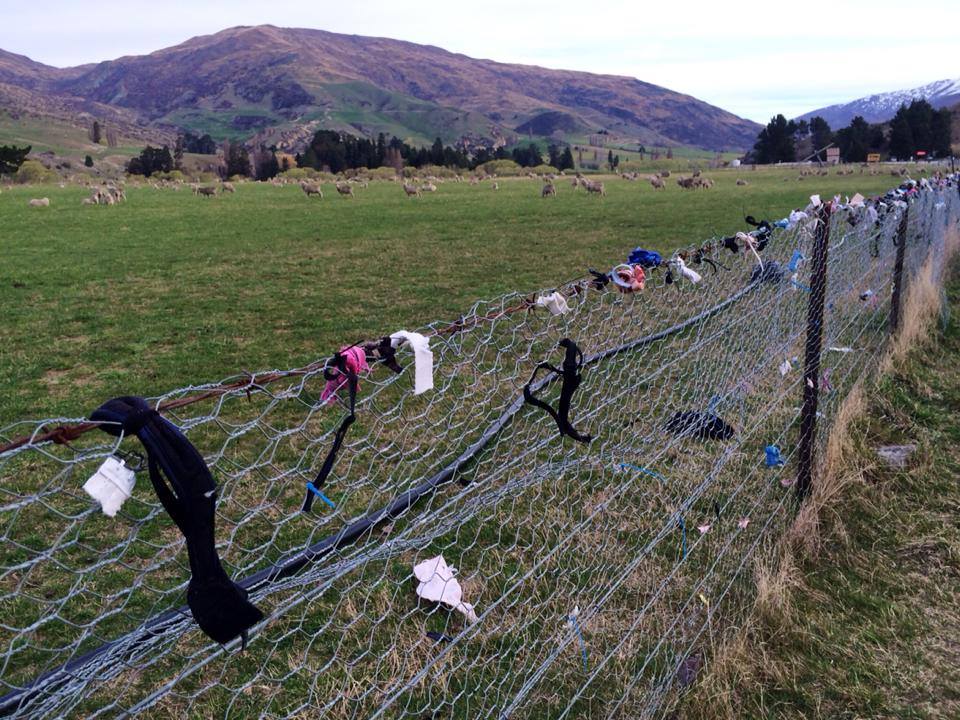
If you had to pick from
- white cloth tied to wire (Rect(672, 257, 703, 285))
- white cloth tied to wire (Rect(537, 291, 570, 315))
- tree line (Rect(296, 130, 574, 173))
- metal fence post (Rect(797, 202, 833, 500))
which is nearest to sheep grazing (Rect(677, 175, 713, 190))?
metal fence post (Rect(797, 202, 833, 500))

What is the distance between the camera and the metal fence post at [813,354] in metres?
4.26

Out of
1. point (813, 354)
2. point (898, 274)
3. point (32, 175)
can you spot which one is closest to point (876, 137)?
point (32, 175)

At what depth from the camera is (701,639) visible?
3445 millimetres

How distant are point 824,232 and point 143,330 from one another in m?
8.73

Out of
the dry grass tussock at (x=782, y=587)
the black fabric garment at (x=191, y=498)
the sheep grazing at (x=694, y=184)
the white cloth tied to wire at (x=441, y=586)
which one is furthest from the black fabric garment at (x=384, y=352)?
the sheep grazing at (x=694, y=184)

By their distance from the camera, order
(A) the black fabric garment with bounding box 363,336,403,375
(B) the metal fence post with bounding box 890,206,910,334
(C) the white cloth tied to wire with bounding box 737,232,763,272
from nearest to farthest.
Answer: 1. (A) the black fabric garment with bounding box 363,336,403,375
2. (C) the white cloth tied to wire with bounding box 737,232,763,272
3. (B) the metal fence post with bounding box 890,206,910,334

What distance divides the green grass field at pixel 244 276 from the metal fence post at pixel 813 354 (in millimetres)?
5632

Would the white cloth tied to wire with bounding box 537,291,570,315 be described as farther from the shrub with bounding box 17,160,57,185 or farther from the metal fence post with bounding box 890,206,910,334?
the shrub with bounding box 17,160,57,185

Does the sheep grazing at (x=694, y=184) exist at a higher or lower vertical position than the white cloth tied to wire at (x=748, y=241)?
lower

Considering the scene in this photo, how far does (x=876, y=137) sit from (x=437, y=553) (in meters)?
114

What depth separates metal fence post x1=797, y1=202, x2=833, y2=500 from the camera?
426cm

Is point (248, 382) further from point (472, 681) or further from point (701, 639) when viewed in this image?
point (701, 639)

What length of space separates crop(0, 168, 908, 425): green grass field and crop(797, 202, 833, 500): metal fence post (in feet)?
18.5

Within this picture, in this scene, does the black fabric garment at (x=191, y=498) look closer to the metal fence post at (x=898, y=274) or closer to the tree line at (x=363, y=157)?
the metal fence post at (x=898, y=274)
